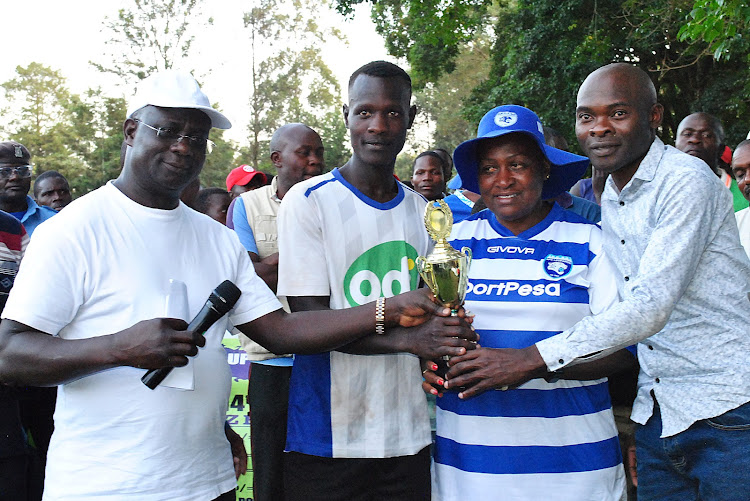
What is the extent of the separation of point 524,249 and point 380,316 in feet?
2.21

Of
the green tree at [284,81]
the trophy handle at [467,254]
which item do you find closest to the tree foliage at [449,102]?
the green tree at [284,81]

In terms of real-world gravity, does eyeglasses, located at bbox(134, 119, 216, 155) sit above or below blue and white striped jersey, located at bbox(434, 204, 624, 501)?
above

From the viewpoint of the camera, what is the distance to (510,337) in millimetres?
2635

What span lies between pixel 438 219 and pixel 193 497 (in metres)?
1.40

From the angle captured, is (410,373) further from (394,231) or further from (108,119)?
(108,119)

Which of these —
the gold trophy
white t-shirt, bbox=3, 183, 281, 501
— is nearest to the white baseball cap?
white t-shirt, bbox=3, 183, 281, 501

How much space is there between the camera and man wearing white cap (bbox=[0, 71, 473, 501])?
2053mm

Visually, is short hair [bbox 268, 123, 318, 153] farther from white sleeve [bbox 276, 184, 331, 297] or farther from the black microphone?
the black microphone

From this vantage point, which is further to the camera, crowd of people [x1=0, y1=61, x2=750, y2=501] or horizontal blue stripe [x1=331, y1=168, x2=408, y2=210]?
horizontal blue stripe [x1=331, y1=168, x2=408, y2=210]

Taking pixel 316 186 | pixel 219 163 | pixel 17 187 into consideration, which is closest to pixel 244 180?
pixel 17 187

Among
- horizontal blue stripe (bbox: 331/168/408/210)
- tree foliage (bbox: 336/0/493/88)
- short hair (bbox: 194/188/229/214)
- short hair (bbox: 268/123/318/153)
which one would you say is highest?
tree foliage (bbox: 336/0/493/88)

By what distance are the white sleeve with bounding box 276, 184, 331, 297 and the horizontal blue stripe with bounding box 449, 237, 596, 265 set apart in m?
0.61

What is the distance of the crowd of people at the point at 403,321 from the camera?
2.20 meters

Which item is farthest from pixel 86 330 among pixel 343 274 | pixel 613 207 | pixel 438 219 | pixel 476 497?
pixel 613 207
